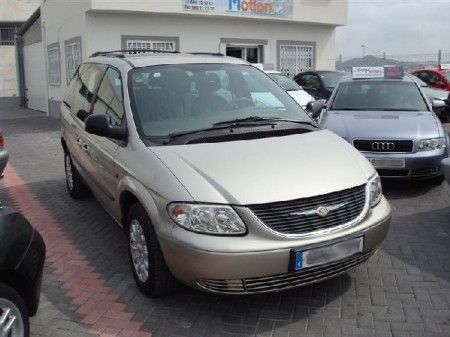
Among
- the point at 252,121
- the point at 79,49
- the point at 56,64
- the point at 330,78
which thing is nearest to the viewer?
the point at 252,121

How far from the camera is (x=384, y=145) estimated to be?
6.30 meters

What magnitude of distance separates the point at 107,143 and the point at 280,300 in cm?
195

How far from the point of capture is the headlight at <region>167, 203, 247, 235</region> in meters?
3.16

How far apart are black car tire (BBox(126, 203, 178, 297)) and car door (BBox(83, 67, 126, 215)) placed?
0.69 metres

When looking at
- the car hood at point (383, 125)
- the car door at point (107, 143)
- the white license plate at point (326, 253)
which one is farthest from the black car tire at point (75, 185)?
the white license plate at point (326, 253)

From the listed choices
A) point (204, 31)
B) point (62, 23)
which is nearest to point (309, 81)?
point (204, 31)

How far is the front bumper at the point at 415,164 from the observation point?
619 cm

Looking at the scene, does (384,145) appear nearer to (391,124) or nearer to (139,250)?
(391,124)

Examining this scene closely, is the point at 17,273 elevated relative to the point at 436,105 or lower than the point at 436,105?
lower

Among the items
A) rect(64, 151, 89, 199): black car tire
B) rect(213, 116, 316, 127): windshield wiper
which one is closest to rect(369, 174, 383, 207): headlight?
rect(213, 116, 316, 127): windshield wiper

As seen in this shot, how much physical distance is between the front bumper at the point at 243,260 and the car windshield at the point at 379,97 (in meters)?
4.44

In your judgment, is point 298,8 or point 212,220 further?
point 298,8

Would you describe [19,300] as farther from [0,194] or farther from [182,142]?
[0,194]

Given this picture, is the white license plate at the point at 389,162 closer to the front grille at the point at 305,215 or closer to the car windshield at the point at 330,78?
the front grille at the point at 305,215
